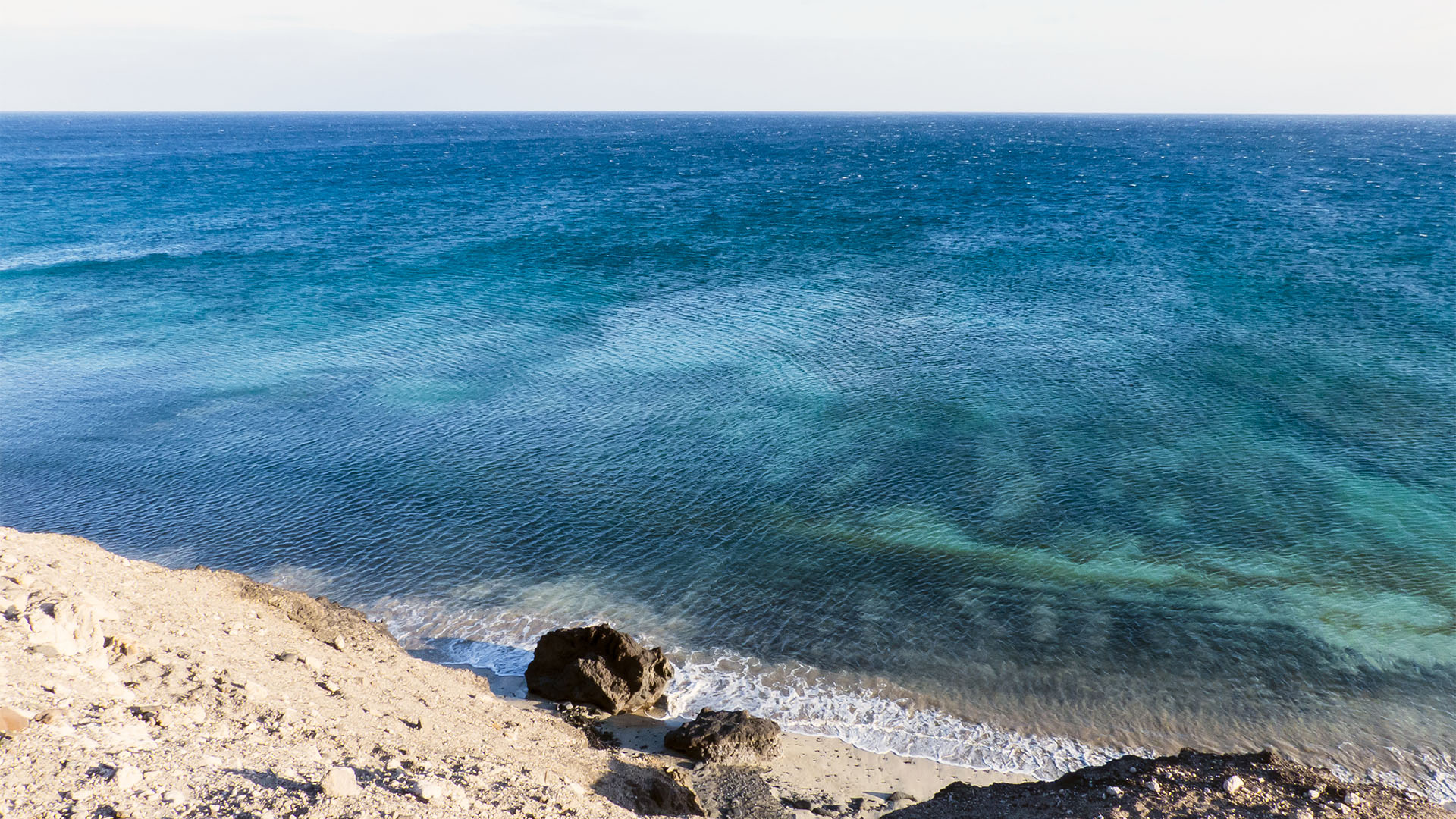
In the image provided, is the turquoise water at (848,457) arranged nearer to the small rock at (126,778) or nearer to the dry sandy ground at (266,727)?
the dry sandy ground at (266,727)

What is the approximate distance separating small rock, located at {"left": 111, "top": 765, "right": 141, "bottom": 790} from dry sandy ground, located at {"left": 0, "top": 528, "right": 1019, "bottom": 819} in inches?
0.7

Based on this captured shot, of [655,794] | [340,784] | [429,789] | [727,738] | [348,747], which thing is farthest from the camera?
[727,738]

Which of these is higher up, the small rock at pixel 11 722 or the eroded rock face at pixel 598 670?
the small rock at pixel 11 722

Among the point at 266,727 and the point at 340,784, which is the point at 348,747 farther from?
the point at 340,784

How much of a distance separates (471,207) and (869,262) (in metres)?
48.7

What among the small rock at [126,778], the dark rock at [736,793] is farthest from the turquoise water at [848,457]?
the small rock at [126,778]

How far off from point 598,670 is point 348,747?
20.7 feet

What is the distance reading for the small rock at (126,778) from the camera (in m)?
9.88

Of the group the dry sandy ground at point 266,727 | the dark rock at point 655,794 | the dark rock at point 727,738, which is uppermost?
the dry sandy ground at point 266,727

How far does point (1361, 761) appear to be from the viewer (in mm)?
16922

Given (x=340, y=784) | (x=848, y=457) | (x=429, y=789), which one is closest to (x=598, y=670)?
(x=429, y=789)

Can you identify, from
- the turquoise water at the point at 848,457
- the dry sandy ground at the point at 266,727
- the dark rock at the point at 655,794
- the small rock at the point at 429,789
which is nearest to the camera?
the dry sandy ground at the point at 266,727

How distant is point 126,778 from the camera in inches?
392

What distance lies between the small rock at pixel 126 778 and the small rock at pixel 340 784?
204cm
